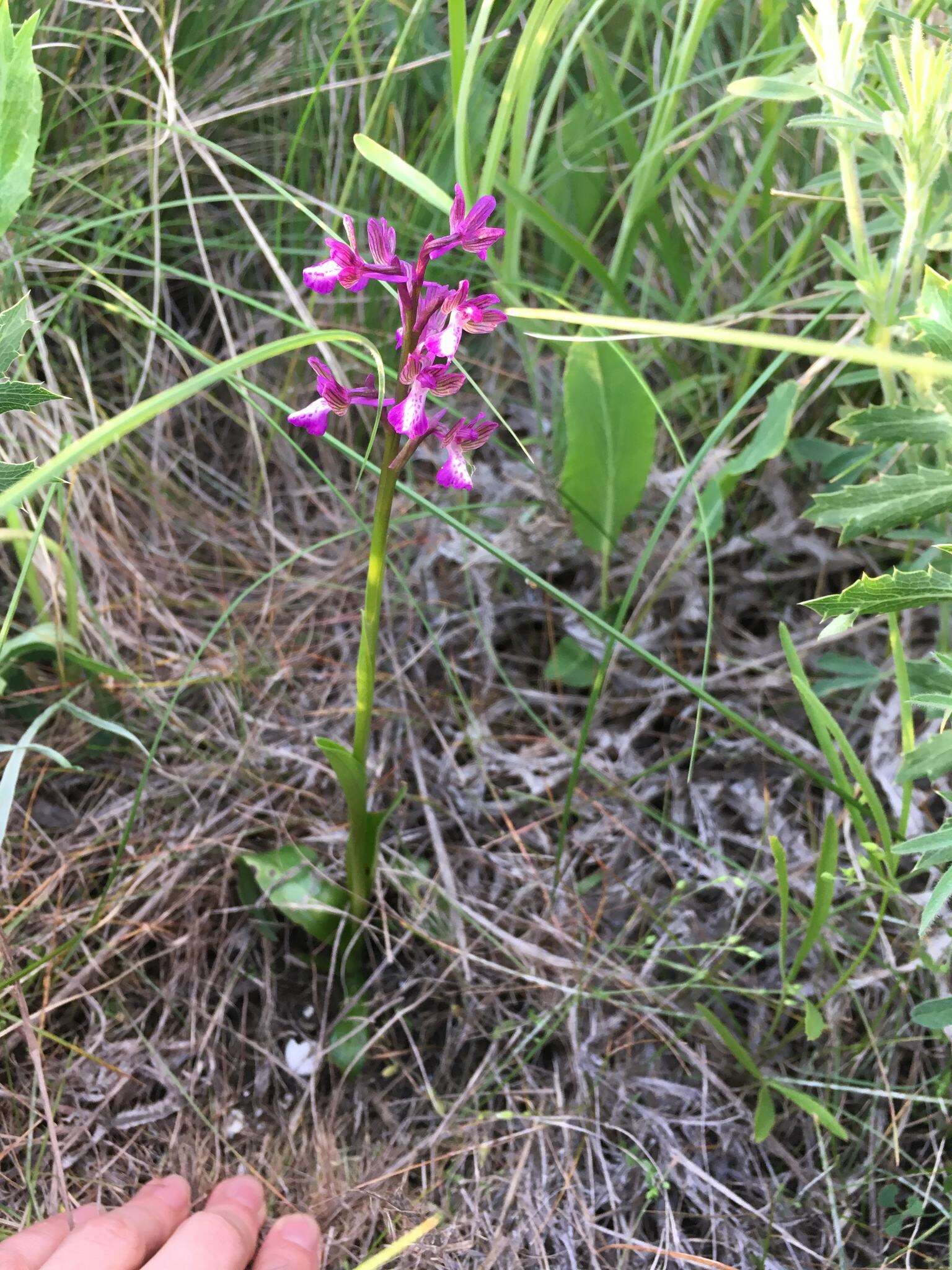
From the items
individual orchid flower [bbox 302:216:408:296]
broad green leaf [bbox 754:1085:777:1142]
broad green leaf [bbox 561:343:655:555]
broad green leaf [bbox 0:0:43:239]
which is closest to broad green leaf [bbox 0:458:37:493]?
broad green leaf [bbox 0:0:43:239]

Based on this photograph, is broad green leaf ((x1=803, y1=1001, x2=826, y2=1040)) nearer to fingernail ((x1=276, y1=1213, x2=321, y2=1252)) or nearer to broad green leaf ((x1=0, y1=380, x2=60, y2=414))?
fingernail ((x1=276, y1=1213, x2=321, y2=1252))

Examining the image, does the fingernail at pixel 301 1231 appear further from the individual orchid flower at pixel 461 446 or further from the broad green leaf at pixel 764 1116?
the individual orchid flower at pixel 461 446

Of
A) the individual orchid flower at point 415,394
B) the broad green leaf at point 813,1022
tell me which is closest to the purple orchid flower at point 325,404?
the individual orchid flower at point 415,394

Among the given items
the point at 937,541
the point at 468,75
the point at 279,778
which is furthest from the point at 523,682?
the point at 468,75

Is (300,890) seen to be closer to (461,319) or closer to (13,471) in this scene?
(13,471)

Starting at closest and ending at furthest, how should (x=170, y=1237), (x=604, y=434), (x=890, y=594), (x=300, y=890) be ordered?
(x=890, y=594) → (x=170, y=1237) → (x=300, y=890) → (x=604, y=434)

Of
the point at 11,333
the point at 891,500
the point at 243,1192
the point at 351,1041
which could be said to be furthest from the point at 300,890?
the point at 891,500
